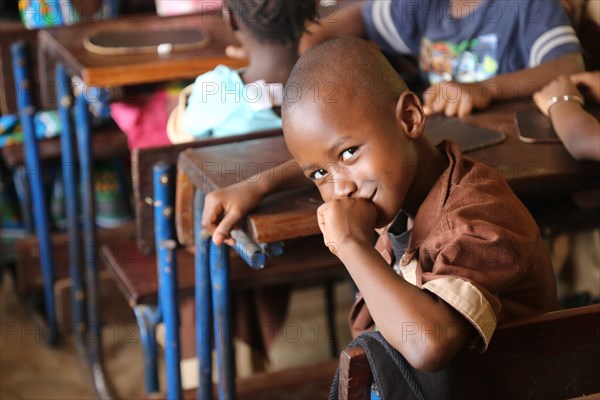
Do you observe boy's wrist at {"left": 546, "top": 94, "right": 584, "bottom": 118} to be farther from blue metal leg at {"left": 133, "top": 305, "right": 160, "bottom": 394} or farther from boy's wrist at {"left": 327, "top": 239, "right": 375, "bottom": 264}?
blue metal leg at {"left": 133, "top": 305, "right": 160, "bottom": 394}

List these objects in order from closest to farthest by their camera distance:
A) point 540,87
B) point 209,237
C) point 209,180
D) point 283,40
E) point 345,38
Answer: point 345,38
point 209,180
point 209,237
point 540,87
point 283,40

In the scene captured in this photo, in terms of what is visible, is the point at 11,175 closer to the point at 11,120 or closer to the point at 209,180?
the point at 11,120

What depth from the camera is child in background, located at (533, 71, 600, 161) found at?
1745 mm

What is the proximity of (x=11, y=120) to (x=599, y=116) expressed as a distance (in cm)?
201

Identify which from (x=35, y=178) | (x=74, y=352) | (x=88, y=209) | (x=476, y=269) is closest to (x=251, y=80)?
(x=88, y=209)

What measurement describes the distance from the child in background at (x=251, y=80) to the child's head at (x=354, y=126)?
0.81 m

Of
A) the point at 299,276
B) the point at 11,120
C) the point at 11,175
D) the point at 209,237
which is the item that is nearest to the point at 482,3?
the point at 299,276

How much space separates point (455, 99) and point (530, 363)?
2.83 feet

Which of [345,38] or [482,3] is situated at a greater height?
[345,38]

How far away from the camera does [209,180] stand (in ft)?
5.61

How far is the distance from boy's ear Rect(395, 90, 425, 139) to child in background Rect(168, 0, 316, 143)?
2.79 feet

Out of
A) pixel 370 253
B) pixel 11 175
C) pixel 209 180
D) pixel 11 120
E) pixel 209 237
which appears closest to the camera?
pixel 370 253

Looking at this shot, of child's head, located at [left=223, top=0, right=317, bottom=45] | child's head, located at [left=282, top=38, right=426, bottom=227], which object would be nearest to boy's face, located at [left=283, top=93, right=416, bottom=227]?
child's head, located at [left=282, top=38, right=426, bottom=227]

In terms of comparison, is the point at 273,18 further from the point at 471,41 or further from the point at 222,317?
the point at 222,317
